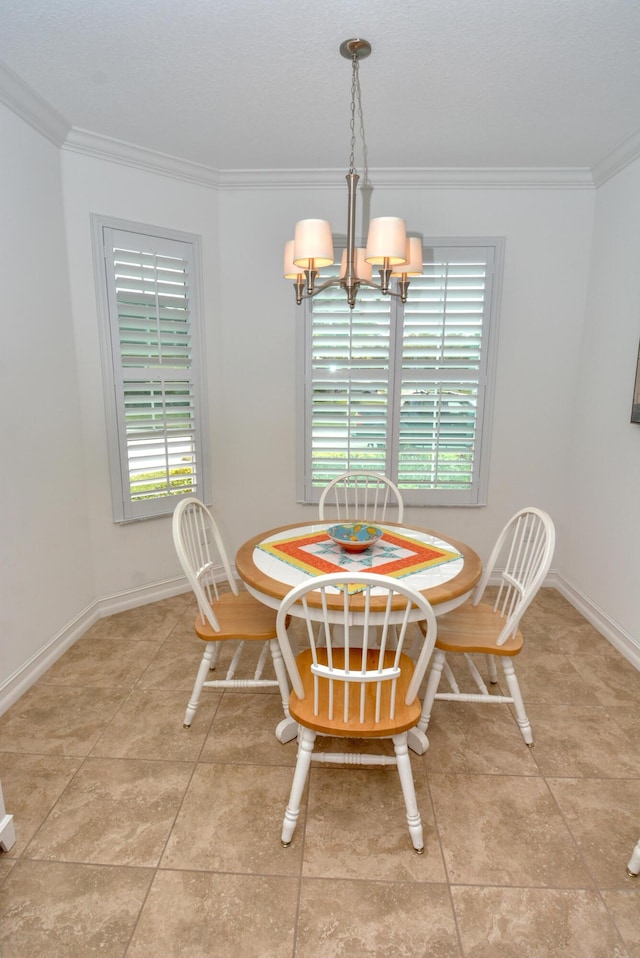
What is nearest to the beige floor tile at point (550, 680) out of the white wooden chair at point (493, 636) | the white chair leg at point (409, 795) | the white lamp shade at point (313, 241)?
the white wooden chair at point (493, 636)

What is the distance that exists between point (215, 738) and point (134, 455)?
171cm

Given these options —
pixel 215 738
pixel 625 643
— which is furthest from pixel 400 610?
pixel 625 643

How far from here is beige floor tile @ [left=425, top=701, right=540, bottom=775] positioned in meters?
1.89

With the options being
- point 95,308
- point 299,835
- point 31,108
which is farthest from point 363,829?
point 31,108

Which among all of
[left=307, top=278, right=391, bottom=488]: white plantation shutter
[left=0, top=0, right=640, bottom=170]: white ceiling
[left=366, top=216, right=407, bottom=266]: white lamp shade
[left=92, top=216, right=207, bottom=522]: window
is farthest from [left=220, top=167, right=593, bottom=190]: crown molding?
[left=366, top=216, right=407, bottom=266]: white lamp shade

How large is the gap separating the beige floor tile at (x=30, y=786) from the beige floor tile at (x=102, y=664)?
49cm

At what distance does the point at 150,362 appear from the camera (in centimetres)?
301

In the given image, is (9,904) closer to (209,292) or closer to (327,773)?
(327,773)

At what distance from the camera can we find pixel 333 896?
4.64 feet

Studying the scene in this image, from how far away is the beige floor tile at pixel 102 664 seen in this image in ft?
8.00

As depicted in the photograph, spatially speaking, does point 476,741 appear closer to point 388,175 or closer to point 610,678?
point 610,678

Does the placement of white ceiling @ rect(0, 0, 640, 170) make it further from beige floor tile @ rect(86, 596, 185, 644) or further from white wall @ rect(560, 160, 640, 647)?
beige floor tile @ rect(86, 596, 185, 644)

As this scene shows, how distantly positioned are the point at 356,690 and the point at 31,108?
2.88 meters

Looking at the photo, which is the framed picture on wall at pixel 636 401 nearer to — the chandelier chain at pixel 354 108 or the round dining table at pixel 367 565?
the round dining table at pixel 367 565
